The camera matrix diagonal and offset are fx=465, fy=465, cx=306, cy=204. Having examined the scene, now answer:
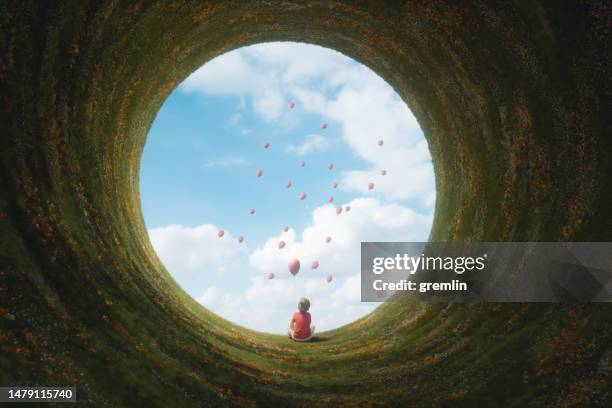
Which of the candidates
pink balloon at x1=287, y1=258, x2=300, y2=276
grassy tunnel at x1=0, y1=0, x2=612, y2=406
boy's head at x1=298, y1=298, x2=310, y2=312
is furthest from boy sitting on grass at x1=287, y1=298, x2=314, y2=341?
pink balloon at x1=287, y1=258, x2=300, y2=276

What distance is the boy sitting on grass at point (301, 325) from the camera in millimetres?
8312

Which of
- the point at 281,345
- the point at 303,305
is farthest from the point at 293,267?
the point at 281,345

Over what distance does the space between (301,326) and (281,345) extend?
1003 millimetres

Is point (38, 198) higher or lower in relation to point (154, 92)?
lower

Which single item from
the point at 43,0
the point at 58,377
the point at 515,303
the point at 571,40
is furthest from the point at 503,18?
the point at 58,377

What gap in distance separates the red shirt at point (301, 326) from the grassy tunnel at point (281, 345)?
1005 millimetres

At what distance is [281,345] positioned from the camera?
290 inches

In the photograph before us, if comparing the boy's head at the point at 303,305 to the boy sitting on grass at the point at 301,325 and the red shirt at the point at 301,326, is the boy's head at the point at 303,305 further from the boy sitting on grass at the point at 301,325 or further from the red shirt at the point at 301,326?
the red shirt at the point at 301,326

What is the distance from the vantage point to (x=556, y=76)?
15.3ft

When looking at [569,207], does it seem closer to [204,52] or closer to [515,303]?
[515,303]

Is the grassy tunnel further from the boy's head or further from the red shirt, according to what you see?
the boy's head

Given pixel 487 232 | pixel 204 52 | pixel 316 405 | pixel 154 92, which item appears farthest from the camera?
pixel 204 52

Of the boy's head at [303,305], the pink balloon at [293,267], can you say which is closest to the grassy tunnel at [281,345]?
the boy's head at [303,305]

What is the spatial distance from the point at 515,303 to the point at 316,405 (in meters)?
2.41
